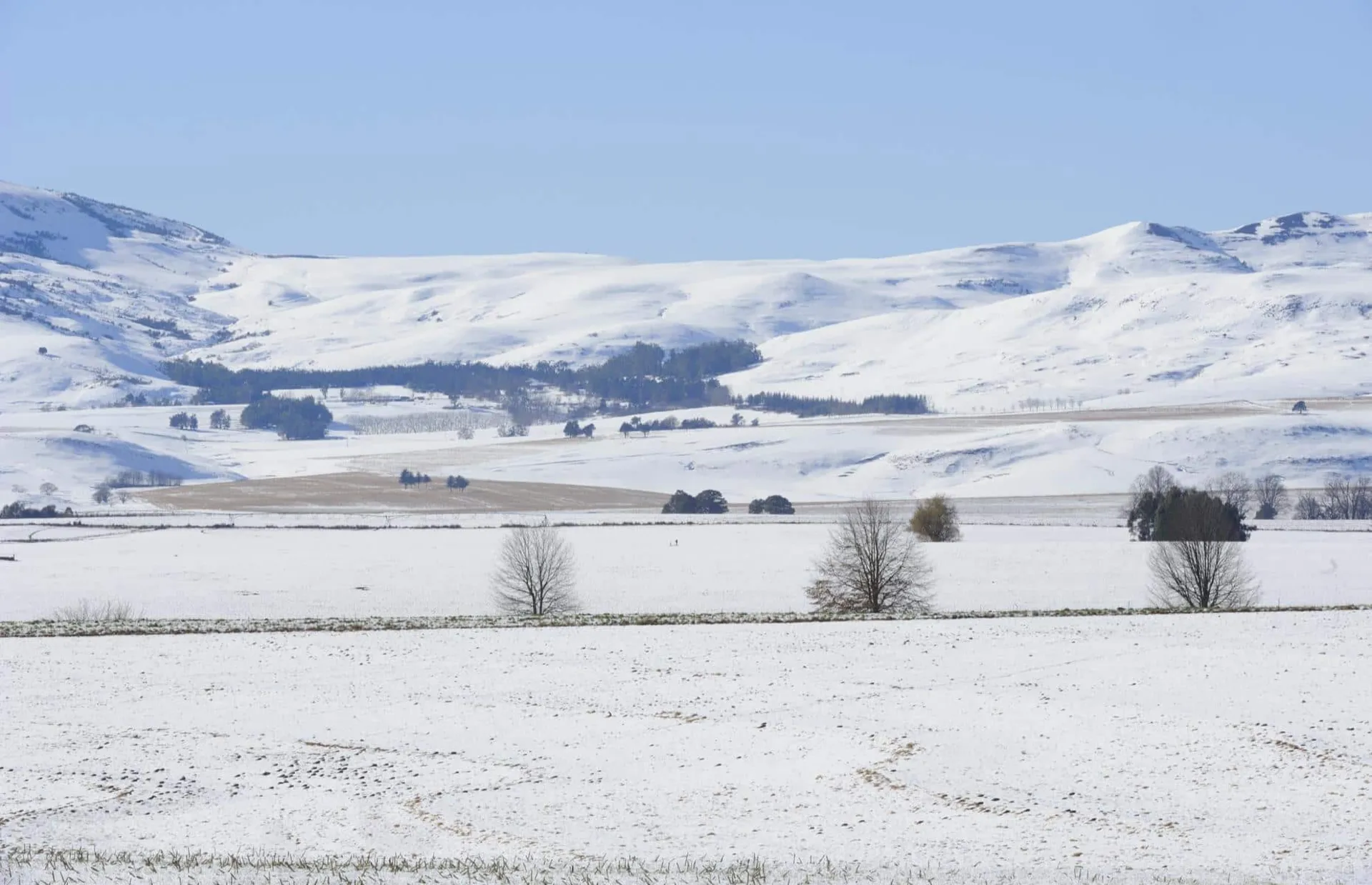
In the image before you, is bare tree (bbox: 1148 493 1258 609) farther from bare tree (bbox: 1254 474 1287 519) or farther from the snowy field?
bare tree (bbox: 1254 474 1287 519)

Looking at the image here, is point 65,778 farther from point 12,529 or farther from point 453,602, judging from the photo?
point 12,529

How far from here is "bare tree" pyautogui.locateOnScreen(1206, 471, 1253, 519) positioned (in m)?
116

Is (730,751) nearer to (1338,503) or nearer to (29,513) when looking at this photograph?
(29,513)

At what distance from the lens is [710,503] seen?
117 metres

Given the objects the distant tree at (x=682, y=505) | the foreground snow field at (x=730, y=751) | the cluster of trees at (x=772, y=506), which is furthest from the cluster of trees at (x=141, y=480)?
the foreground snow field at (x=730, y=751)

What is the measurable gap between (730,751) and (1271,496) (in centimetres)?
11433

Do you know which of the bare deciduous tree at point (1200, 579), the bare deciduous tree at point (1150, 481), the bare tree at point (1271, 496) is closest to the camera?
the bare deciduous tree at point (1200, 579)

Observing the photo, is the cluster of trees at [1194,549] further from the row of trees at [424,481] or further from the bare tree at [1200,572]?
the row of trees at [424,481]

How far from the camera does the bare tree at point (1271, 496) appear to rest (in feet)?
366

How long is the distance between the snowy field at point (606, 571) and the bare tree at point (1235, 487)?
3279 cm

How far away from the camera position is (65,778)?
20.4 m

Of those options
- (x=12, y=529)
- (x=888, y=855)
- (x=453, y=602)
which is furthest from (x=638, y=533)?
(x=888, y=855)

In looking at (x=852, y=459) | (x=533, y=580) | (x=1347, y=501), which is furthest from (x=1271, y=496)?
(x=533, y=580)

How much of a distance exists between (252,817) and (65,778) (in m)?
3.47
